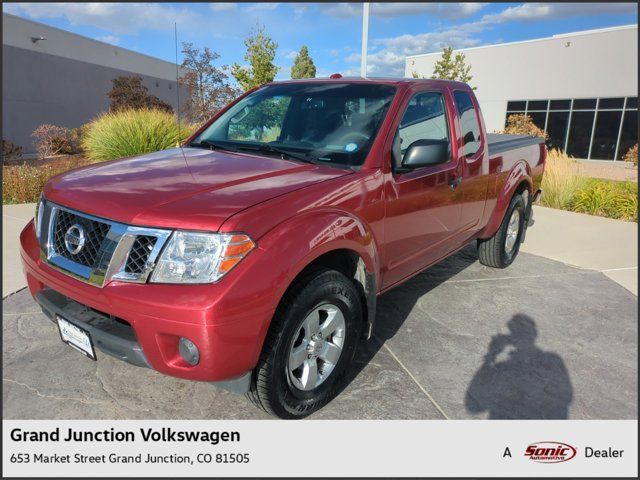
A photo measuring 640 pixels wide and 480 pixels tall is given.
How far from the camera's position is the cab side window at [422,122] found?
3.33 meters

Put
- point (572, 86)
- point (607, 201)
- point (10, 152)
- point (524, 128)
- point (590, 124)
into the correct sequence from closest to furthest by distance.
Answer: point (607, 201), point (10, 152), point (524, 128), point (590, 124), point (572, 86)

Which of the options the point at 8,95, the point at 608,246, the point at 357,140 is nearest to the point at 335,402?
the point at 357,140

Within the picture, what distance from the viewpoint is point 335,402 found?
2.96 meters

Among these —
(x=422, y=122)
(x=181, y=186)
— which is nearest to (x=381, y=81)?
(x=422, y=122)

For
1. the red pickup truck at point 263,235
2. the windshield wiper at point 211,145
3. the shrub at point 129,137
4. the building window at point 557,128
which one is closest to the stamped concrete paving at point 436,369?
the red pickup truck at point 263,235

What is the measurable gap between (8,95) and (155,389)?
72.6 ft

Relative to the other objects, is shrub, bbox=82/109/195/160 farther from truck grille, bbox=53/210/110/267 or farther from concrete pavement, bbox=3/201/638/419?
truck grille, bbox=53/210/110/267

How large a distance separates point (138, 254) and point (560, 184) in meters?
9.31

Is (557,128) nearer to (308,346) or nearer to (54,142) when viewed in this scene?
(54,142)

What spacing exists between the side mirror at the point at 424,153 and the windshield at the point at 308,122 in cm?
27

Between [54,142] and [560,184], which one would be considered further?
[54,142]

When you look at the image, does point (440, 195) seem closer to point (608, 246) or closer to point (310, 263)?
point (310, 263)

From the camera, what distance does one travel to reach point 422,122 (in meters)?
3.66

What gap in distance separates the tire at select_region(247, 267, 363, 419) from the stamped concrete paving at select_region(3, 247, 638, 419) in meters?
0.21
